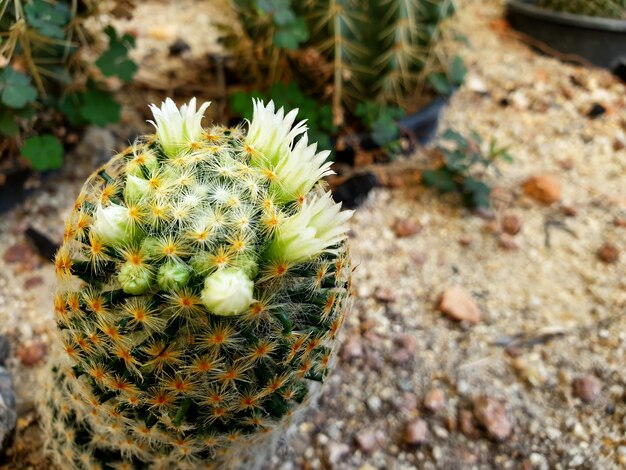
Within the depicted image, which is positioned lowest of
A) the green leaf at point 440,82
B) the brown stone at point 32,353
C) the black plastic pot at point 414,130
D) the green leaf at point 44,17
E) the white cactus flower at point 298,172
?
the brown stone at point 32,353

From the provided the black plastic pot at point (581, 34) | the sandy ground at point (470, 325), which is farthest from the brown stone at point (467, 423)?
the black plastic pot at point (581, 34)

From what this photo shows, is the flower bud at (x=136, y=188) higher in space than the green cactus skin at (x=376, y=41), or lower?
higher

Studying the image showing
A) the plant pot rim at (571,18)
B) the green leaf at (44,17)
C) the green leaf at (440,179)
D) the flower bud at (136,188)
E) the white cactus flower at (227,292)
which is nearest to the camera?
the white cactus flower at (227,292)

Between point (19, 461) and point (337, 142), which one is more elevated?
point (337, 142)

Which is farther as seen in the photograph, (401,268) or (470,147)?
(470,147)

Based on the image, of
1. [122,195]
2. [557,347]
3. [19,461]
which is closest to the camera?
[122,195]

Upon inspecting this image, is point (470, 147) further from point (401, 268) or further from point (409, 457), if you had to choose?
point (409, 457)

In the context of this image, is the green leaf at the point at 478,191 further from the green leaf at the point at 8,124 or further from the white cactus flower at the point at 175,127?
the green leaf at the point at 8,124

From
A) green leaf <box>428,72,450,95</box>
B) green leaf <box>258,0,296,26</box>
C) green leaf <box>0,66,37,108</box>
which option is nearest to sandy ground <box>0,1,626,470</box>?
green leaf <box>428,72,450,95</box>

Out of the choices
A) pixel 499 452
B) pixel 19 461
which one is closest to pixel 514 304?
pixel 499 452
